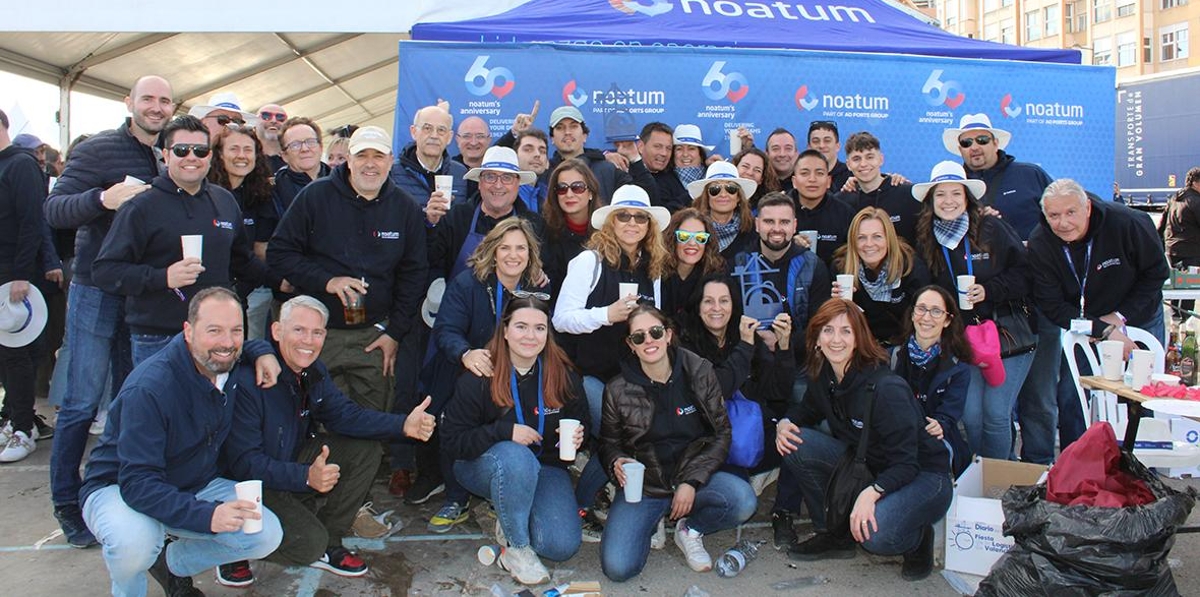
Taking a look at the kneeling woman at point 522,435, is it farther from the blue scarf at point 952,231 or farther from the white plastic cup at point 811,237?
the blue scarf at point 952,231

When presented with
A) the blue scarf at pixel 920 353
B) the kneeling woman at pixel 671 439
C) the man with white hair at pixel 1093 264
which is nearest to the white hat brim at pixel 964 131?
the man with white hair at pixel 1093 264

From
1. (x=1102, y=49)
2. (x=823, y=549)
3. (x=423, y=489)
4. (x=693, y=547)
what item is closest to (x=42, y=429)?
(x=423, y=489)

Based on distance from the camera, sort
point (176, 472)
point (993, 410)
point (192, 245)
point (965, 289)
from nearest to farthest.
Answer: point (176, 472) < point (192, 245) < point (965, 289) < point (993, 410)

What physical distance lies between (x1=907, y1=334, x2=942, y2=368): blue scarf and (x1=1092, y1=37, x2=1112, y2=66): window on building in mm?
50964

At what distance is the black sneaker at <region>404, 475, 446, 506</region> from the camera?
4.76 meters

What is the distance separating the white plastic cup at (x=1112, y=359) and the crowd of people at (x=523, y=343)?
1.13ft

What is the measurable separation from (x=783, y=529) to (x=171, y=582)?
117 inches

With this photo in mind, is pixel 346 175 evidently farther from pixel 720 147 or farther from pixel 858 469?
pixel 720 147

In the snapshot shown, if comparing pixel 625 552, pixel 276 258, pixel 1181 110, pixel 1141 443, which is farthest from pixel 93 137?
pixel 1181 110

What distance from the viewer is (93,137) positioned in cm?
430

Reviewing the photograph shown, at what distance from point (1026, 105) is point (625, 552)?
22.9 ft

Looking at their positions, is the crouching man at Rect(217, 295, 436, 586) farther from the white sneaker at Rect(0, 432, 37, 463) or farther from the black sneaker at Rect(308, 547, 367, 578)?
the white sneaker at Rect(0, 432, 37, 463)

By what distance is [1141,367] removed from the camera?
3.92 meters

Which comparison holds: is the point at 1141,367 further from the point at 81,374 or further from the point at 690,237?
the point at 81,374
